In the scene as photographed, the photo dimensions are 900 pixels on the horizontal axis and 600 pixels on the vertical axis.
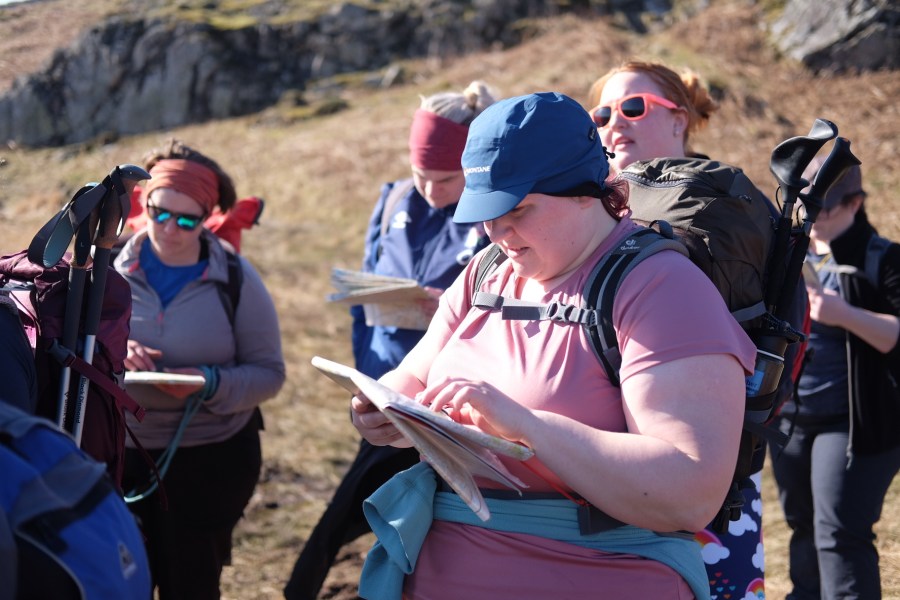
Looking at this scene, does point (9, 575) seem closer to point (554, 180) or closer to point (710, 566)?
point (554, 180)

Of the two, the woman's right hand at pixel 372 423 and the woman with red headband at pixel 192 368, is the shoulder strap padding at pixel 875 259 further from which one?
the woman with red headband at pixel 192 368

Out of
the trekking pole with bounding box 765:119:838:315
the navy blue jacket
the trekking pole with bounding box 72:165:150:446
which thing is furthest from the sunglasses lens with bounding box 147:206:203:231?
the trekking pole with bounding box 765:119:838:315

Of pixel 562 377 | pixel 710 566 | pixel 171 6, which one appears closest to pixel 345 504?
pixel 710 566

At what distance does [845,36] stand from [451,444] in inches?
517

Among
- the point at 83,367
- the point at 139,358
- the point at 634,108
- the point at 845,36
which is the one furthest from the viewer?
the point at 845,36

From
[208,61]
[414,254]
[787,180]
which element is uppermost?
[787,180]

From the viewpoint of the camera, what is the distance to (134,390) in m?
3.53

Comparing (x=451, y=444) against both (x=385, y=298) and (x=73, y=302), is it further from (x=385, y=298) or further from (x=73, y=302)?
(x=385, y=298)

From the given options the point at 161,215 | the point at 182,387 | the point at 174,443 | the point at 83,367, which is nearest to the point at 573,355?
the point at 83,367

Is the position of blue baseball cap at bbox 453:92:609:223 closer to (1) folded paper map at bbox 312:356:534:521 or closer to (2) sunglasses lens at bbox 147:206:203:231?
(1) folded paper map at bbox 312:356:534:521

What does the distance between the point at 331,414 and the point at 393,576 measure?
517 cm

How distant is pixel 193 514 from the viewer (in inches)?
145

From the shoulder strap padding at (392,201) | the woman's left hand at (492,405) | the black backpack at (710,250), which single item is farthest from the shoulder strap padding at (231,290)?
the woman's left hand at (492,405)

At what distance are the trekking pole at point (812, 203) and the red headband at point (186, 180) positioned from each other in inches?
92.2
